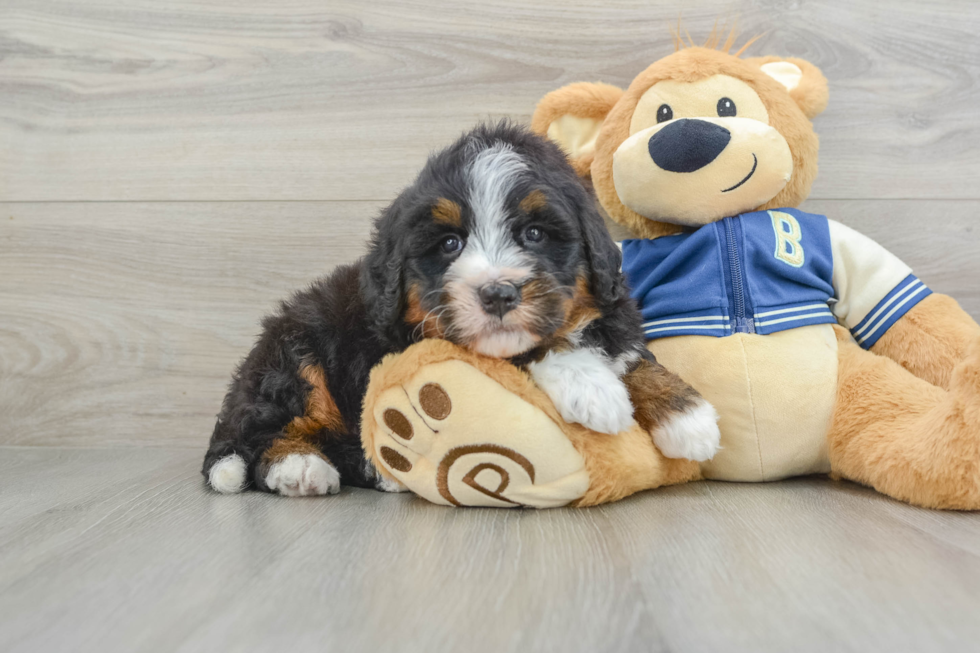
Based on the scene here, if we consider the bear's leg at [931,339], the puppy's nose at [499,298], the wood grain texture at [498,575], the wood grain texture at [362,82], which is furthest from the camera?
the wood grain texture at [362,82]

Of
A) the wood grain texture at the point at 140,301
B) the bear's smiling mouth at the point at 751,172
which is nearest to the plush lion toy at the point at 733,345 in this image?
the bear's smiling mouth at the point at 751,172

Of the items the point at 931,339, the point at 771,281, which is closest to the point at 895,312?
the point at 931,339

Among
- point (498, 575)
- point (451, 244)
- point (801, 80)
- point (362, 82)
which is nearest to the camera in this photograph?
point (498, 575)

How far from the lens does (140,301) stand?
7.20 ft

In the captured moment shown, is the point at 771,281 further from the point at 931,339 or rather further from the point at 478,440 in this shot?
the point at 478,440

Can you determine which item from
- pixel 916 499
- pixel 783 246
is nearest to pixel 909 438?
pixel 916 499

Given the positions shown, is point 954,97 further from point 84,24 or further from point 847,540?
point 84,24

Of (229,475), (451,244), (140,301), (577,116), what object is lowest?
(229,475)

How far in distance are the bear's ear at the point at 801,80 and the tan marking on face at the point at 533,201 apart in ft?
3.08

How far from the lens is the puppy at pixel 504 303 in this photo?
4.16 feet

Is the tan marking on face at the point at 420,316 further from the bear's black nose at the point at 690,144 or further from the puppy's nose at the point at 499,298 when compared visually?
the bear's black nose at the point at 690,144

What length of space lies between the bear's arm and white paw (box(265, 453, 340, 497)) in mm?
1327

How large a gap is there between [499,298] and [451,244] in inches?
7.1

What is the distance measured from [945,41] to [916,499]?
5.00ft
